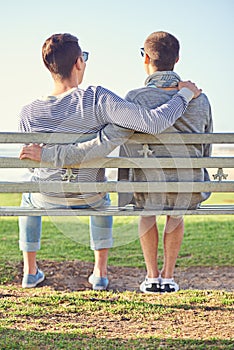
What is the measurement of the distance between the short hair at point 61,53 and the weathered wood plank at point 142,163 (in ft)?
1.91

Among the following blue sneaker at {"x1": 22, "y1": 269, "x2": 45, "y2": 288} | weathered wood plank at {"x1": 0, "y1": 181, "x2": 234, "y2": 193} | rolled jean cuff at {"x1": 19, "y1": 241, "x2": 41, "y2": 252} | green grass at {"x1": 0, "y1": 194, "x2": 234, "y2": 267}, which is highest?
weathered wood plank at {"x1": 0, "y1": 181, "x2": 234, "y2": 193}

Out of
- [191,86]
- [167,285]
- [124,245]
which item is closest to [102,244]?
[167,285]

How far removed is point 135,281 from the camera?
506 cm

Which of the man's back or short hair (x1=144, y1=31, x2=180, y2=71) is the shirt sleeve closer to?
the man's back

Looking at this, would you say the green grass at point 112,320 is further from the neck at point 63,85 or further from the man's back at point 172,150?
the neck at point 63,85

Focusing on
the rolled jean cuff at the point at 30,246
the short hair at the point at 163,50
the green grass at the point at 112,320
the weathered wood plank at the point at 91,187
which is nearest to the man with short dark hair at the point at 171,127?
the short hair at the point at 163,50

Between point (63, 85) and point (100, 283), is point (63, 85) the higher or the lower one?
the higher one

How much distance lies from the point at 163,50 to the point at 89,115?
0.64 meters

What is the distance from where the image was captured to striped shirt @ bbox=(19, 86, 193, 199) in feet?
11.4

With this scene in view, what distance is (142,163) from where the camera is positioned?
3.58m

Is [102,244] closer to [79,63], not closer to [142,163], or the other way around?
[142,163]

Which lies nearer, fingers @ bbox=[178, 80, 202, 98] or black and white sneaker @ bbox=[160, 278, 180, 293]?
fingers @ bbox=[178, 80, 202, 98]

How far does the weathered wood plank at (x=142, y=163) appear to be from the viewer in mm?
3568

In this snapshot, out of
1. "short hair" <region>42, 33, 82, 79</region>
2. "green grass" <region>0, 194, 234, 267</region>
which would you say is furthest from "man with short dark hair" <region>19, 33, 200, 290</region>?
"green grass" <region>0, 194, 234, 267</region>
